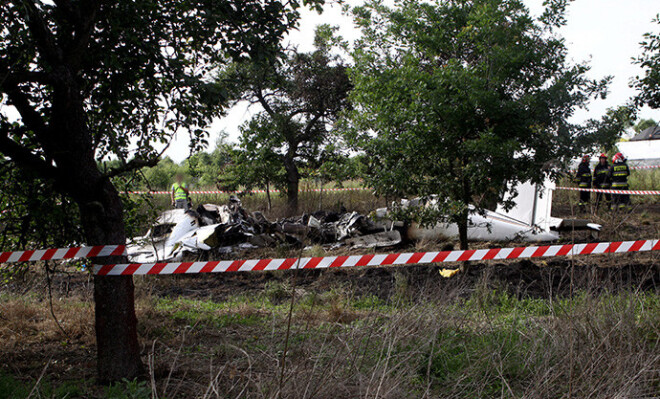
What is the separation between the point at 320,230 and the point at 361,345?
7.86 meters

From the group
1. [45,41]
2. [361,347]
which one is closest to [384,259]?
[361,347]

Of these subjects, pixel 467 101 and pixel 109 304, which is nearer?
pixel 109 304

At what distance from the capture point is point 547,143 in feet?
22.7

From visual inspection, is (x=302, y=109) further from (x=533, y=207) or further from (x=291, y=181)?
(x=533, y=207)

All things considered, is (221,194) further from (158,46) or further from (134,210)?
(158,46)

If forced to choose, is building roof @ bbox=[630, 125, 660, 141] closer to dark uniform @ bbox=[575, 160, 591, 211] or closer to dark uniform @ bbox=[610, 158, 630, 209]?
dark uniform @ bbox=[610, 158, 630, 209]

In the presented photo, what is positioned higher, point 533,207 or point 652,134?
point 652,134

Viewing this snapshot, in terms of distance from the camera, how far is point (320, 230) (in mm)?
11578

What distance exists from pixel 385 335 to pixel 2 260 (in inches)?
128

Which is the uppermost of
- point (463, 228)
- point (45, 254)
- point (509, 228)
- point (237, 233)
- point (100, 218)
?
point (100, 218)

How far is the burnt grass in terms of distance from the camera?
9.62 ft

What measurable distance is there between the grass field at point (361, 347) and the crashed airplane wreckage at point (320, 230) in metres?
3.11

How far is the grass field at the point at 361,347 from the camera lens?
2910 millimetres

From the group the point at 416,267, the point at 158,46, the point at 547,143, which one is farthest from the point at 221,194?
the point at 158,46
